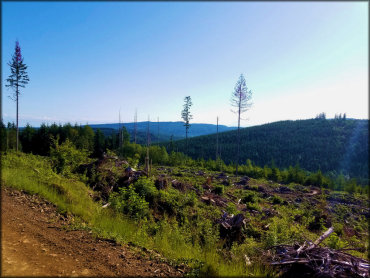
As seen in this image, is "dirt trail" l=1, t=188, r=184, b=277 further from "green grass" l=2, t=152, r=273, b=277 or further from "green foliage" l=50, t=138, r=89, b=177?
"green foliage" l=50, t=138, r=89, b=177

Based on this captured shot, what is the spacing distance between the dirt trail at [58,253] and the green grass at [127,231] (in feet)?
1.55

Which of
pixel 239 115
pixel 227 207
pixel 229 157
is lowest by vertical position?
pixel 229 157

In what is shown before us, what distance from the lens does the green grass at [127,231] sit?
358cm

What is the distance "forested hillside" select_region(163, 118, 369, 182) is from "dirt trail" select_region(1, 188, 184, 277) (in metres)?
58.6

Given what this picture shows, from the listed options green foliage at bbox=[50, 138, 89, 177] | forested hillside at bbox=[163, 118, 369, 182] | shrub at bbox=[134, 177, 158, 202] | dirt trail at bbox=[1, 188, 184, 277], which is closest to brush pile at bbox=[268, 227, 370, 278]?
dirt trail at bbox=[1, 188, 184, 277]

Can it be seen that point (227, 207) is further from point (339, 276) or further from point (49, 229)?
point (49, 229)

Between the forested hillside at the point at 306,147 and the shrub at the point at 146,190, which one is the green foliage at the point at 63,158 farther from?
the forested hillside at the point at 306,147

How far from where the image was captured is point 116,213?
6.23 metres

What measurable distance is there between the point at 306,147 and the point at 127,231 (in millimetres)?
97753

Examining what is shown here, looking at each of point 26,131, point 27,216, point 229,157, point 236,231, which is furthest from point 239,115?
point 26,131

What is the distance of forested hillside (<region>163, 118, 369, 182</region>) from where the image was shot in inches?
2884

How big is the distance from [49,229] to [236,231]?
19.3 ft

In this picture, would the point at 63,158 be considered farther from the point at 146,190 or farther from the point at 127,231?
the point at 127,231

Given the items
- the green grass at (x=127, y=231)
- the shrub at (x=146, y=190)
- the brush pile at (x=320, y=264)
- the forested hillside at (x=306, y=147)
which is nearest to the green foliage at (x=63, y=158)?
the green grass at (x=127, y=231)
